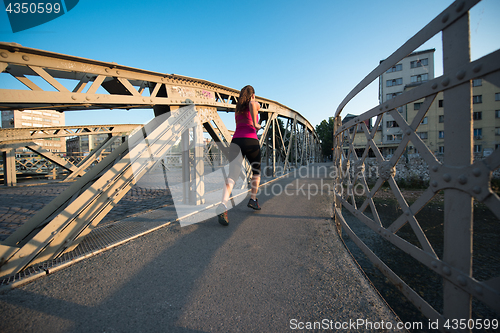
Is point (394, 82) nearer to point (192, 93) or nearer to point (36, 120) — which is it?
point (192, 93)

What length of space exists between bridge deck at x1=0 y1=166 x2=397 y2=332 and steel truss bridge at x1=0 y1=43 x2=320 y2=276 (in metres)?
0.41

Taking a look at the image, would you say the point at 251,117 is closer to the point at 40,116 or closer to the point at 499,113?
the point at 499,113

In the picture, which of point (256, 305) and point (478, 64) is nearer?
point (478, 64)

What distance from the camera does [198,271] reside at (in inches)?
69.6

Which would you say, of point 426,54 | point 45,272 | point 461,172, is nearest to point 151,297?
point 45,272

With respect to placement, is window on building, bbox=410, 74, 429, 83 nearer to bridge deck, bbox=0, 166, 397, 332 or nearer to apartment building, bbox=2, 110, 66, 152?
bridge deck, bbox=0, 166, 397, 332

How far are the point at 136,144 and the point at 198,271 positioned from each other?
2.08 metres

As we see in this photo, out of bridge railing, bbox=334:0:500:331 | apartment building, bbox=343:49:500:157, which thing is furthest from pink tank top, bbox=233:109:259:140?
bridge railing, bbox=334:0:500:331

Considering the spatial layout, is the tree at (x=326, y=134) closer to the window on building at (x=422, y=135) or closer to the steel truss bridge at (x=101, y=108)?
the steel truss bridge at (x=101, y=108)

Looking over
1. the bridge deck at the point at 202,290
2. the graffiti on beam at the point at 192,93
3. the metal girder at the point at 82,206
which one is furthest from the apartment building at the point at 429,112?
the graffiti on beam at the point at 192,93

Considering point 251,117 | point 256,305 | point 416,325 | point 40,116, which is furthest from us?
point 40,116

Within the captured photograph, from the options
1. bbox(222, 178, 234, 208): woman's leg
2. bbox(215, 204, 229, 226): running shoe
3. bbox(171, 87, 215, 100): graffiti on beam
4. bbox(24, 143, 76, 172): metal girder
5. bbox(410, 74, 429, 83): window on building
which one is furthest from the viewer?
bbox(24, 143, 76, 172): metal girder

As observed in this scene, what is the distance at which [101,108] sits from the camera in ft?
9.78

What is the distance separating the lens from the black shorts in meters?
3.17
